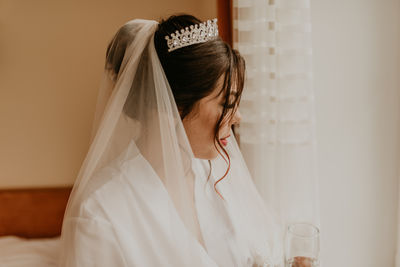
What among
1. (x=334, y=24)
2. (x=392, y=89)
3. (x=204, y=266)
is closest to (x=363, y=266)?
(x=392, y=89)

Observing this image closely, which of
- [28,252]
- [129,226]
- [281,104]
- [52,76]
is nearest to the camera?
[129,226]

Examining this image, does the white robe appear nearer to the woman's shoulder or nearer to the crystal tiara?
the woman's shoulder

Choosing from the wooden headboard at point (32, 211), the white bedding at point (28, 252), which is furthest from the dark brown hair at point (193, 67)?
the wooden headboard at point (32, 211)

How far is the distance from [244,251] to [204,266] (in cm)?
36

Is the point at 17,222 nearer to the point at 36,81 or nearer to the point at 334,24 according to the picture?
the point at 36,81

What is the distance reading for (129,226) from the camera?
2.75ft

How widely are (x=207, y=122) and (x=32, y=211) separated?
1.57 meters

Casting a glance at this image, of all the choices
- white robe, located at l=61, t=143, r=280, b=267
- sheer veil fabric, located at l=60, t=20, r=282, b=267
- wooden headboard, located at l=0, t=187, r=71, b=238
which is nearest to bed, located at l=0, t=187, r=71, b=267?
wooden headboard, located at l=0, t=187, r=71, b=238

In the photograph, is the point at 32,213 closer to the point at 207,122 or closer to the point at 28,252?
the point at 28,252

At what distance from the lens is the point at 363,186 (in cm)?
129

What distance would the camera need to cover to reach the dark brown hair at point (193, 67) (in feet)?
2.89

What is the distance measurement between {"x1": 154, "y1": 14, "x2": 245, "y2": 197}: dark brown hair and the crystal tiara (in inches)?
0.5

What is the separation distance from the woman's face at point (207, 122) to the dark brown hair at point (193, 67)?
14mm

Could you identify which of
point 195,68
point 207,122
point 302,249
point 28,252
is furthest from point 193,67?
point 28,252
